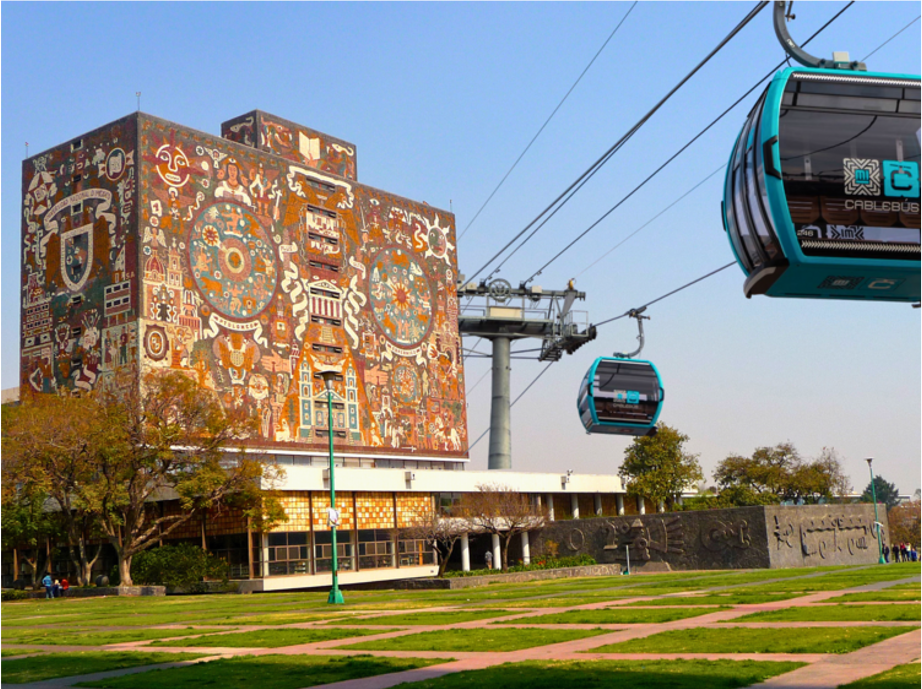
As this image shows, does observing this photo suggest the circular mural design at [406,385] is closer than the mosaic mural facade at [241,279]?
No

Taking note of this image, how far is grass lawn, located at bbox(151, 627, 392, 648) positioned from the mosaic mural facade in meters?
39.1

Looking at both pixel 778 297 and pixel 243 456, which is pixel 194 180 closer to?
pixel 243 456

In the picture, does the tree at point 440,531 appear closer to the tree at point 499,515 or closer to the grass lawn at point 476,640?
the tree at point 499,515

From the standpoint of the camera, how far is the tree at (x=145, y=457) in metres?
45.1

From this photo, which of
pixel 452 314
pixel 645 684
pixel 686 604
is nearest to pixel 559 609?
pixel 686 604

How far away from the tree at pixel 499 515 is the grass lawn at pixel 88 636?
1354 inches

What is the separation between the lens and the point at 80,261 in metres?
62.0

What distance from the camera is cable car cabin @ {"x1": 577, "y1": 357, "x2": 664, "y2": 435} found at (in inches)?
1422

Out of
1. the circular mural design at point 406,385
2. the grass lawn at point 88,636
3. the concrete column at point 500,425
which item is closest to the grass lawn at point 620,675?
the grass lawn at point 88,636

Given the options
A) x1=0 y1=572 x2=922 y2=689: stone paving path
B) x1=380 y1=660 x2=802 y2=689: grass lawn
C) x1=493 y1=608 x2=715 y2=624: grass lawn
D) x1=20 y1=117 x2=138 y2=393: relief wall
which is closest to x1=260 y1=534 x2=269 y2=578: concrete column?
x1=20 y1=117 x2=138 y2=393: relief wall

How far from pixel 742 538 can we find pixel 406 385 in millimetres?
29243

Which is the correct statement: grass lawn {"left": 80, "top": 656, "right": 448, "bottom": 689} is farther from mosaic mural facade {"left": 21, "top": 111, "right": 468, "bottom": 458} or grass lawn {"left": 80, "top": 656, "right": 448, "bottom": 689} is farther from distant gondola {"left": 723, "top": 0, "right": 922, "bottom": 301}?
mosaic mural facade {"left": 21, "top": 111, "right": 468, "bottom": 458}

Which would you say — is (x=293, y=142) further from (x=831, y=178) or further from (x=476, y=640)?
(x=831, y=178)

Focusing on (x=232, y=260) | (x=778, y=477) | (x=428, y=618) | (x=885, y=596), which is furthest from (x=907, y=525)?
(x=428, y=618)
